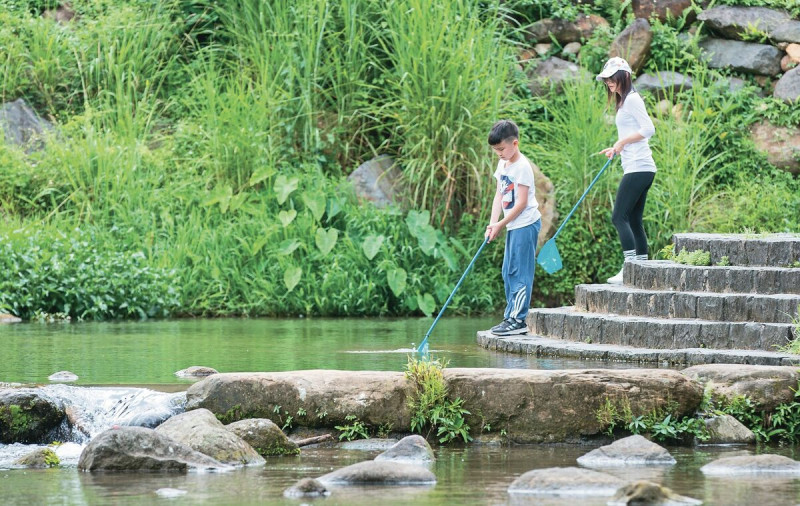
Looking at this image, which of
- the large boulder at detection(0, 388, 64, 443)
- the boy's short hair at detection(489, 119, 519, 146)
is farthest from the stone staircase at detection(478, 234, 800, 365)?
the large boulder at detection(0, 388, 64, 443)

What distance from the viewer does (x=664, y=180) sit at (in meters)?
14.4

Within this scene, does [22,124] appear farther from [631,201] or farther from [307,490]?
[307,490]

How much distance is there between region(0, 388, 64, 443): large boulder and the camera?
20.5ft

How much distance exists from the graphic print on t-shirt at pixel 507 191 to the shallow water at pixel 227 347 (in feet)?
3.47

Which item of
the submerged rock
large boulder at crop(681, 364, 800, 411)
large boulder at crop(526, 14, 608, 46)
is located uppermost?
large boulder at crop(526, 14, 608, 46)

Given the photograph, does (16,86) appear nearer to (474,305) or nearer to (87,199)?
(87,199)

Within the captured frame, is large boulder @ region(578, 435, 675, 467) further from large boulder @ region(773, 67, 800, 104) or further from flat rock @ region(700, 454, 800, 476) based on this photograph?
large boulder @ region(773, 67, 800, 104)

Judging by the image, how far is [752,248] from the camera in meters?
8.61

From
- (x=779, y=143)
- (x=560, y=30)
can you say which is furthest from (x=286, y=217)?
(x=779, y=143)

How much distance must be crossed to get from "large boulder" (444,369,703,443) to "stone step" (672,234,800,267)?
251 cm

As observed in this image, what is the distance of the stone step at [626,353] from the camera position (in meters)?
7.14

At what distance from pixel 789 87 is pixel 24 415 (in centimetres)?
1239

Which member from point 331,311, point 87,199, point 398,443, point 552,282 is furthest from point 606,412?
point 87,199

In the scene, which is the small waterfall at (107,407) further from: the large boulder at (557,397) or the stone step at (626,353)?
the stone step at (626,353)
